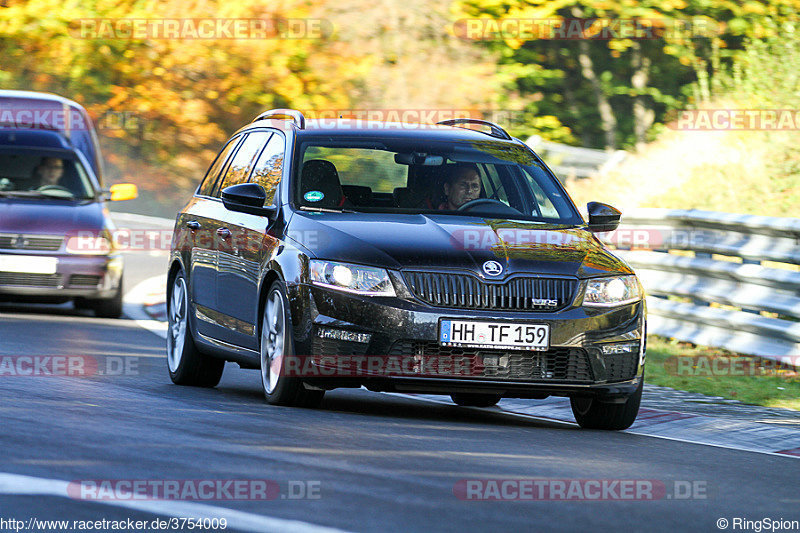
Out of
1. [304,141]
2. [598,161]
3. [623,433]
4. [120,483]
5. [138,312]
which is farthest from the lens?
[598,161]

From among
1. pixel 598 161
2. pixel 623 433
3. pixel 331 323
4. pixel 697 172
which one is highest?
pixel 331 323

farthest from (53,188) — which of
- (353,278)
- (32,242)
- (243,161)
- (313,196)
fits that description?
(353,278)

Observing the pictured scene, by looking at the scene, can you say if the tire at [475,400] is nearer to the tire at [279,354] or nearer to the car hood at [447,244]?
the car hood at [447,244]

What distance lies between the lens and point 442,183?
9992mm

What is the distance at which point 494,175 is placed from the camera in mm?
10297

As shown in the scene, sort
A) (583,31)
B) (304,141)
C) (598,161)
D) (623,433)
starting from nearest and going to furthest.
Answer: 1. (623,433)
2. (304,141)
3. (598,161)
4. (583,31)

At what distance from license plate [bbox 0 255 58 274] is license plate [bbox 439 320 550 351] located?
9.22m

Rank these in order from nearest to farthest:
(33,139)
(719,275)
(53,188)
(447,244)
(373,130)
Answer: (447,244)
(373,130)
(719,275)
(53,188)
(33,139)

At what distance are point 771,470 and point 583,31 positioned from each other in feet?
81.9

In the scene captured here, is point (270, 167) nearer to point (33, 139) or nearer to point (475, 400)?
point (475, 400)

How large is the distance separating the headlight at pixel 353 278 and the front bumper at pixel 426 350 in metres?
0.04

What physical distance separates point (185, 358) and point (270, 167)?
5.07 ft

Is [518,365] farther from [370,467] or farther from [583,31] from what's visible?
[583,31]

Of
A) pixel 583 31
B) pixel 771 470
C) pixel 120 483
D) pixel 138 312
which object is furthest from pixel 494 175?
pixel 583 31
